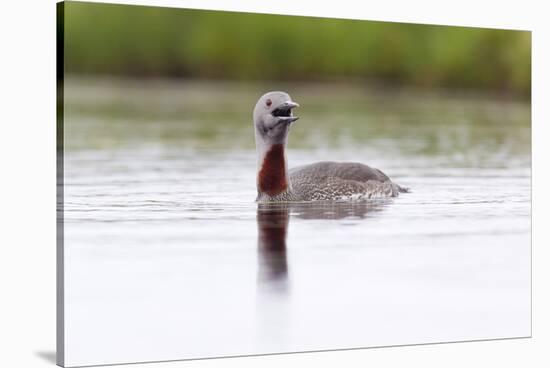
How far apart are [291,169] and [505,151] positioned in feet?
5.69

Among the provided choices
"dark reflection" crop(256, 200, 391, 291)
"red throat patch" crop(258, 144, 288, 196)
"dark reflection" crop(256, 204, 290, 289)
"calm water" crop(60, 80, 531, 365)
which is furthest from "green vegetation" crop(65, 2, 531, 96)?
"dark reflection" crop(256, 204, 290, 289)

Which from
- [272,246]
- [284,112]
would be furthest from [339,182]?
[272,246]

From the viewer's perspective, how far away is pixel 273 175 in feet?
32.8

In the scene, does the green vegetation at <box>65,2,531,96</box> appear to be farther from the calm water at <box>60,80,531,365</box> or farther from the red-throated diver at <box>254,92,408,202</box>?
the red-throated diver at <box>254,92,408,202</box>

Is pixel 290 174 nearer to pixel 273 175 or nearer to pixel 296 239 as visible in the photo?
pixel 273 175

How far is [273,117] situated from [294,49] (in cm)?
48

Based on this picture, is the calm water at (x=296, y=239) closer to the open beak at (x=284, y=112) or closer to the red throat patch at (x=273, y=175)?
the red throat patch at (x=273, y=175)

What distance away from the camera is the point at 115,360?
793cm

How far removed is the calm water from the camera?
8156 millimetres

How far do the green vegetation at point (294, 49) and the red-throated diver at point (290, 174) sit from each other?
0.43 meters

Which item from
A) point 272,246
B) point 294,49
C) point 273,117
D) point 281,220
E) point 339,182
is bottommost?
point 272,246

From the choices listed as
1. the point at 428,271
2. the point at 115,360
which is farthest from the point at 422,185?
the point at 115,360

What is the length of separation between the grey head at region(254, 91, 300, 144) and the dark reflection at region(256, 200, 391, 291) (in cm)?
46

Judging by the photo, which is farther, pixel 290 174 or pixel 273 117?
pixel 290 174
